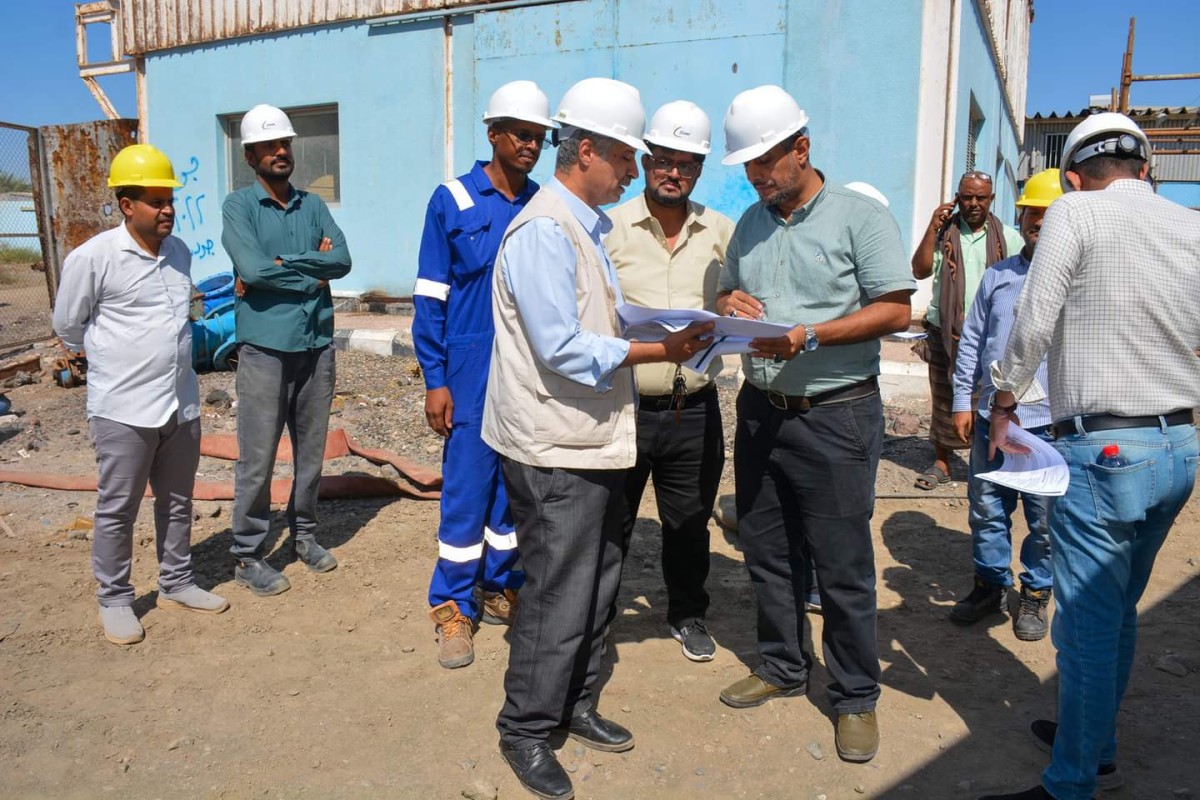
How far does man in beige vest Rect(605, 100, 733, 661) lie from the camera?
12.1 ft

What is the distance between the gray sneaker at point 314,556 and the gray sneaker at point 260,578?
216mm

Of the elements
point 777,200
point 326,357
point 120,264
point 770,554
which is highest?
point 777,200

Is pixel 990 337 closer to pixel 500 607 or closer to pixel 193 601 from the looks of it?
pixel 500 607

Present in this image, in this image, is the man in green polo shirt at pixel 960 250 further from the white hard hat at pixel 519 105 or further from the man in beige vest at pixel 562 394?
the man in beige vest at pixel 562 394

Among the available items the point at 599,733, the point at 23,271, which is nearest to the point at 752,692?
the point at 599,733

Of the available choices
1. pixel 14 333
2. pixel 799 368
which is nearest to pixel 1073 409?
pixel 799 368

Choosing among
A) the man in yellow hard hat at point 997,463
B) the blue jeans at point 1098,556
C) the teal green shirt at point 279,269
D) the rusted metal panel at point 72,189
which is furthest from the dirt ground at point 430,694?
the rusted metal panel at point 72,189

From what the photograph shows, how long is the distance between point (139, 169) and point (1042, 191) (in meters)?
3.88

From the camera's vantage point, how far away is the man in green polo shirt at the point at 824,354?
308 cm

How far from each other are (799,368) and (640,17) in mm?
7640

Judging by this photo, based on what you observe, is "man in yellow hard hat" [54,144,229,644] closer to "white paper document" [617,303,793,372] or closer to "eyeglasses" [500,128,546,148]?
"eyeglasses" [500,128,546,148]

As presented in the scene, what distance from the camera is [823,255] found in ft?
10.3

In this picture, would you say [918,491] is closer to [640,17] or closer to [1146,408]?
[1146,408]

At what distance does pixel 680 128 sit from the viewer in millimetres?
3480
